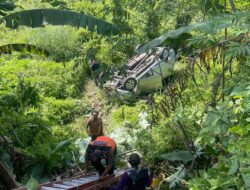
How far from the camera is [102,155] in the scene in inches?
312

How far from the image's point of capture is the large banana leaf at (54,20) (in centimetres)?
810

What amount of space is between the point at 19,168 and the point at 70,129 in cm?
319

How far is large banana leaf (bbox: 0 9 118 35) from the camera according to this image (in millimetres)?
8102

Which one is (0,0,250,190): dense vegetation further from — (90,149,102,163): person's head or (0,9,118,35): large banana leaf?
(90,149,102,163): person's head

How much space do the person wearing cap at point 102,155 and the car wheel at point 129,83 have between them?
22.4 ft

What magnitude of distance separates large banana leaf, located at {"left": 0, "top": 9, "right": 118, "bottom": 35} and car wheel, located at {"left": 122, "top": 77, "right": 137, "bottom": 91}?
6437 mm

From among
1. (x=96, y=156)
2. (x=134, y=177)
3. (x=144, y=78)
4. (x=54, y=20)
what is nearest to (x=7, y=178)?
(x=96, y=156)

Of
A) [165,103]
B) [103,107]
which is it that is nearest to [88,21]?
[165,103]

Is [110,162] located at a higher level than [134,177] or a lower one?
lower

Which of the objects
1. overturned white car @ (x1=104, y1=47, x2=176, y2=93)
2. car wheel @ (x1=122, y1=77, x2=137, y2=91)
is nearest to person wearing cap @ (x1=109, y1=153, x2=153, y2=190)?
overturned white car @ (x1=104, y1=47, x2=176, y2=93)

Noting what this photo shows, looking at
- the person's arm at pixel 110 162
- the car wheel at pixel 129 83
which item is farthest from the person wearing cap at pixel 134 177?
the car wheel at pixel 129 83

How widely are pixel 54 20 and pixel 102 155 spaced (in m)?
2.46

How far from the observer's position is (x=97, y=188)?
7.33 metres

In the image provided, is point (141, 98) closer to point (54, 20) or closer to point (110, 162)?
point (54, 20)
